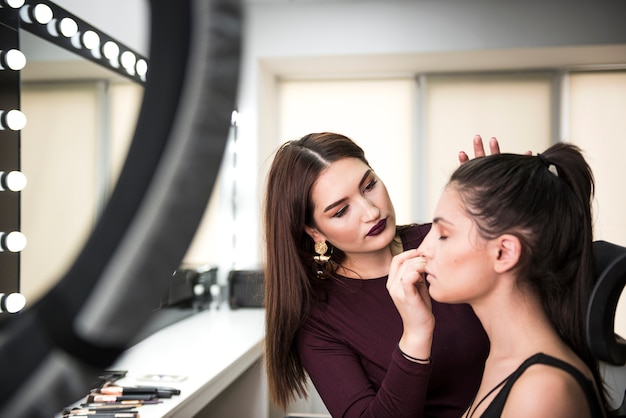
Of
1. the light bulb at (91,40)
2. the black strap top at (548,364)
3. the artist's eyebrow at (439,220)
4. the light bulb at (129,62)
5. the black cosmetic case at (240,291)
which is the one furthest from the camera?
the black cosmetic case at (240,291)

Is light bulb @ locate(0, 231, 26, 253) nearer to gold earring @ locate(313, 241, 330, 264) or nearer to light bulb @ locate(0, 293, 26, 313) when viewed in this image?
light bulb @ locate(0, 293, 26, 313)

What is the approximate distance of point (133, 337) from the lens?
0.12 meters

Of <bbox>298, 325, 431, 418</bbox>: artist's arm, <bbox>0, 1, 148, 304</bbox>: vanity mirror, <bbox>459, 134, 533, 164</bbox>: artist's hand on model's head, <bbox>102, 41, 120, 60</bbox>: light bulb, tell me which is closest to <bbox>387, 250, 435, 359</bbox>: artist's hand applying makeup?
<bbox>298, 325, 431, 418</bbox>: artist's arm

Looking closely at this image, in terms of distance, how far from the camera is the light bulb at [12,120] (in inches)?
54.4

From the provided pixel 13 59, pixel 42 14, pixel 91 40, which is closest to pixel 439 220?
pixel 13 59

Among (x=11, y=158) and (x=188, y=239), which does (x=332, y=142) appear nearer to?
(x=11, y=158)

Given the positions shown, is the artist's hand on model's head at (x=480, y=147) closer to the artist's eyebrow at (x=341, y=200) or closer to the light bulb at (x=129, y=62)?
the artist's eyebrow at (x=341, y=200)

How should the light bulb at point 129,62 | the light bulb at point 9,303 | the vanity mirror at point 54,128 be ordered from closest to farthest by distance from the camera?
the light bulb at point 129,62
the light bulb at point 9,303
the vanity mirror at point 54,128

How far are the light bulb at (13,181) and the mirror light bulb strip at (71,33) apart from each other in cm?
34

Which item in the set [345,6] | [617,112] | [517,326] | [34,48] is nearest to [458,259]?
[517,326]

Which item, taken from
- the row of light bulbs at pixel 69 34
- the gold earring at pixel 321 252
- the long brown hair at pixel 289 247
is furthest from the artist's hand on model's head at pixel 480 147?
the row of light bulbs at pixel 69 34

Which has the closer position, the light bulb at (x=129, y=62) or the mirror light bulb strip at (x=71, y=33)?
the light bulb at (x=129, y=62)

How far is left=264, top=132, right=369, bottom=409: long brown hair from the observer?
1.36 meters

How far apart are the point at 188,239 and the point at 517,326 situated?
38.9 inches
